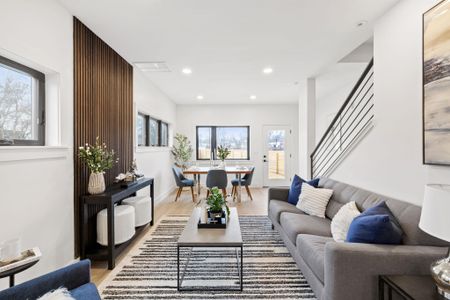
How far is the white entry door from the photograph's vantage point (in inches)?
291

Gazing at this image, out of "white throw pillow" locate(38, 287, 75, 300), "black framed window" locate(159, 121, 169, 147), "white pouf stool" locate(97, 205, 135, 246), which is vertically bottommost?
"white pouf stool" locate(97, 205, 135, 246)

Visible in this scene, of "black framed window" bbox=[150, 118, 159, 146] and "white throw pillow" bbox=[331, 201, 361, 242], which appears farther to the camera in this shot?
"black framed window" bbox=[150, 118, 159, 146]

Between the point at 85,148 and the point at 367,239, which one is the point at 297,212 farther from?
the point at 85,148

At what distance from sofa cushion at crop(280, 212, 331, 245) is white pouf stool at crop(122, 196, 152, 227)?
1888 millimetres

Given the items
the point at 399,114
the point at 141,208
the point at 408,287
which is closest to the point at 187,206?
the point at 141,208

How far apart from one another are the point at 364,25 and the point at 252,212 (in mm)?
3380

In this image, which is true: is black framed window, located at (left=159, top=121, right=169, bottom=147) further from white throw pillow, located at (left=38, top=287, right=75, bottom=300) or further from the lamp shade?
the lamp shade

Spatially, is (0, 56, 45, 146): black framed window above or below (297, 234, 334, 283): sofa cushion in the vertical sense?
above

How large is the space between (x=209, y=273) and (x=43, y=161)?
1845 mm

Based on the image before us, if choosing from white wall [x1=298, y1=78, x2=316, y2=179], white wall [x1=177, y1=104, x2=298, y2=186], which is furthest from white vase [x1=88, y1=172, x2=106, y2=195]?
white wall [x1=177, y1=104, x2=298, y2=186]

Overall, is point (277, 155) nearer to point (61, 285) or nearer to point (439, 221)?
point (439, 221)

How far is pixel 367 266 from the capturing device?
1.48m

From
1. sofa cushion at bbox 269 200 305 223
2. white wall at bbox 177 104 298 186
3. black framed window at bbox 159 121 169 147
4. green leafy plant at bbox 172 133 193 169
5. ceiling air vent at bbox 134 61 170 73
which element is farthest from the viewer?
white wall at bbox 177 104 298 186

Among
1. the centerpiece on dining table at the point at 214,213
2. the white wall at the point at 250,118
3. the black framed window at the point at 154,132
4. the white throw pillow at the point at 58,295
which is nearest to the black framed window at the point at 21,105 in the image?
the white throw pillow at the point at 58,295
